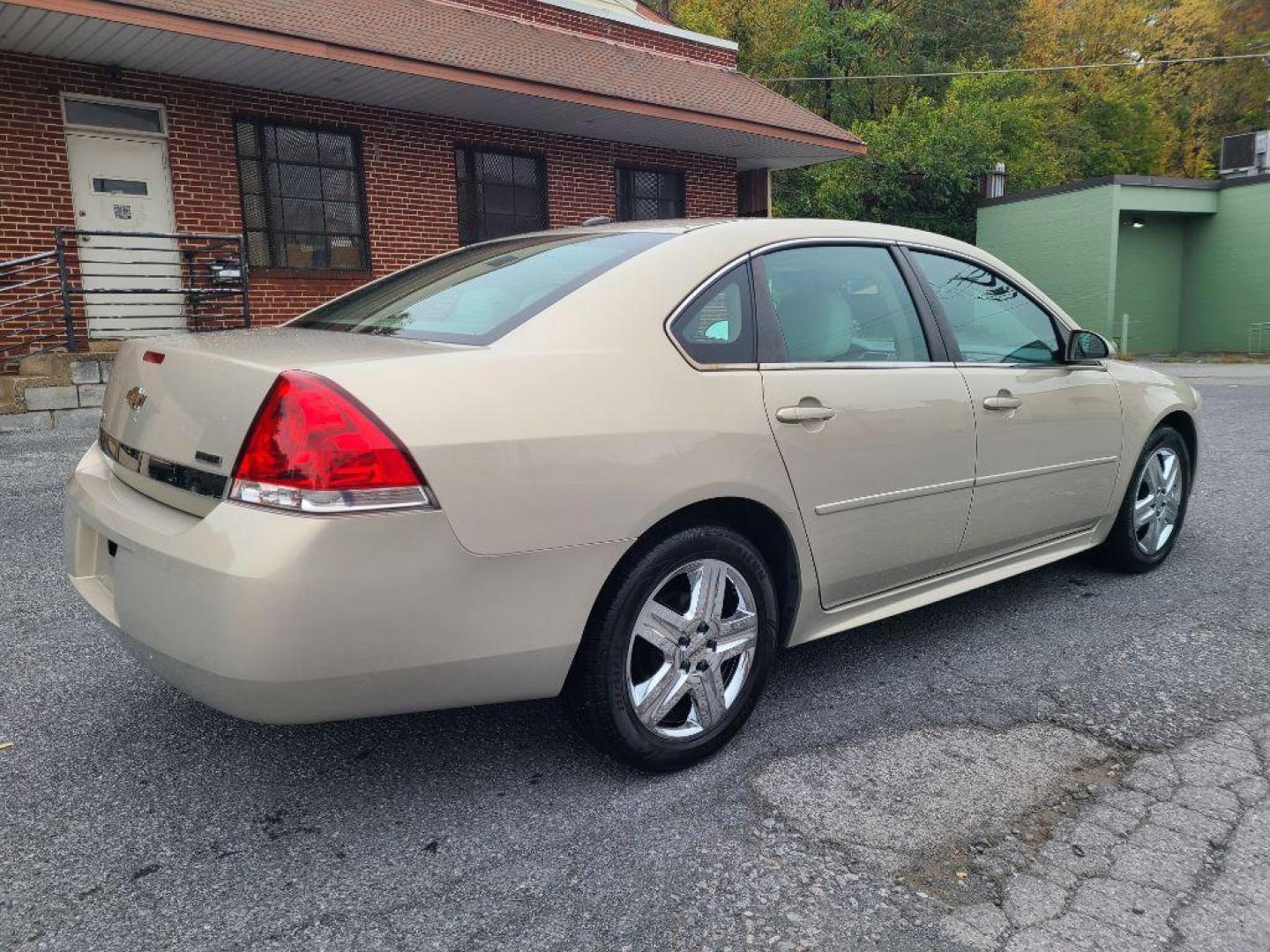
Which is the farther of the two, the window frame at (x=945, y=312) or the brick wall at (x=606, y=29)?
the brick wall at (x=606, y=29)

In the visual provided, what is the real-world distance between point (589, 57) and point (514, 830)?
11716mm

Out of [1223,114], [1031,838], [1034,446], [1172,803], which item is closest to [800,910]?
[1031,838]

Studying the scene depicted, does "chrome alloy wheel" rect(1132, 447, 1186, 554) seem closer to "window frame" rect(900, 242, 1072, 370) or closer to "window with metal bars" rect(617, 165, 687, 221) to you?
"window frame" rect(900, 242, 1072, 370)

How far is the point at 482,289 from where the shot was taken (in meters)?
2.83

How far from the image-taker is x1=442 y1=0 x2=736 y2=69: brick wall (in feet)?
40.7

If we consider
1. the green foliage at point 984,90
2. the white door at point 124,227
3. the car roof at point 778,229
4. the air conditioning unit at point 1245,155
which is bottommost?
the car roof at point 778,229

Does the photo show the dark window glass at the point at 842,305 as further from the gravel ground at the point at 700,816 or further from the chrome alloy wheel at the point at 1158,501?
the chrome alloy wheel at the point at 1158,501

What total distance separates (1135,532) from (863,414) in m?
2.14

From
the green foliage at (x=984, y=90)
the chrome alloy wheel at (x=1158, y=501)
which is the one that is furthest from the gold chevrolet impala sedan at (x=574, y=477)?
the green foliage at (x=984, y=90)

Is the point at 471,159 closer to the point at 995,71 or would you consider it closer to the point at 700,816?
the point at 700,816

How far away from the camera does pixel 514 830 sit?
7.72ft

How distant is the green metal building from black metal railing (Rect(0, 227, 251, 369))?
1930 cm

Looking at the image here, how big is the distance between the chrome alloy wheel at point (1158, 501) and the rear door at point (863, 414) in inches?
60.6

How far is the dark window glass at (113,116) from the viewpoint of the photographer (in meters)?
9.33
